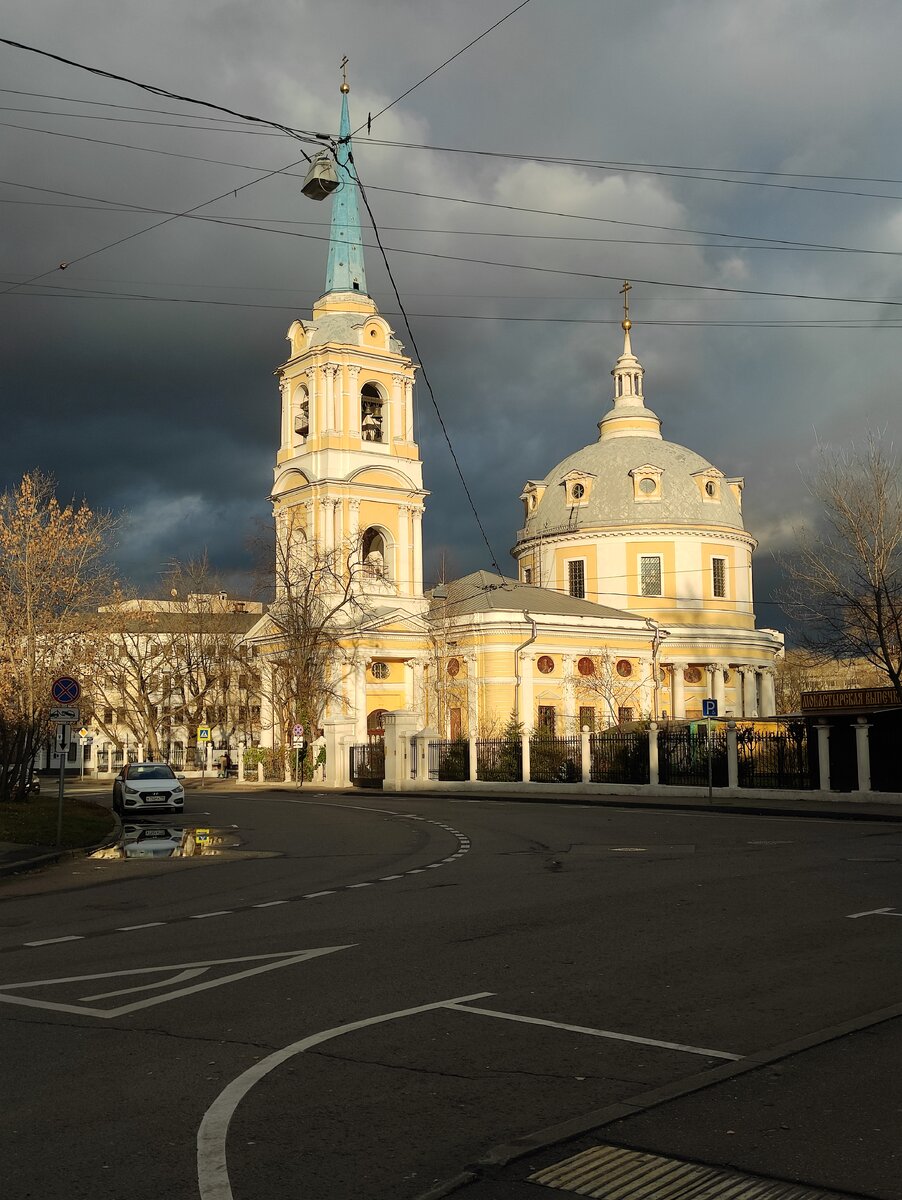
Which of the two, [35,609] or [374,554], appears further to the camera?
[374,554]

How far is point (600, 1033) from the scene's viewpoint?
7043 millimetres

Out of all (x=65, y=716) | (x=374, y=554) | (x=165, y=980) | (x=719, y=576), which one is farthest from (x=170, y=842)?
(x=719, y=576)

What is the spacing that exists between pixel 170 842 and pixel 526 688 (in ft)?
140

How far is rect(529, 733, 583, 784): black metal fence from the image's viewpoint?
42.6 metres

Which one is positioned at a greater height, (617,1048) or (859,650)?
(859,650)

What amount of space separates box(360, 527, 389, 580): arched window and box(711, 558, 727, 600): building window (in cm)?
2375

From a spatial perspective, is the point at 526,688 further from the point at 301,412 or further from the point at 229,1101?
the point at 229,1101

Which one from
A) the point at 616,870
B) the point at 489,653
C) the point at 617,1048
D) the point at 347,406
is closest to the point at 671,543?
the point at 489,653

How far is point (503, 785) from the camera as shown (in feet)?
141

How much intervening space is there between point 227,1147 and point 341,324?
208ft

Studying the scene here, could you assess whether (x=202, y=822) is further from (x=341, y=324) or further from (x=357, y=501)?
(x=341, y=324)

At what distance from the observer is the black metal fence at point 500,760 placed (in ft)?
146

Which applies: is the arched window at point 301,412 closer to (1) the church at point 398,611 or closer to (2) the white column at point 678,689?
(1) the church at point 398,611

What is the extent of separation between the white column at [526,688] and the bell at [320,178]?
4608 centimetres
